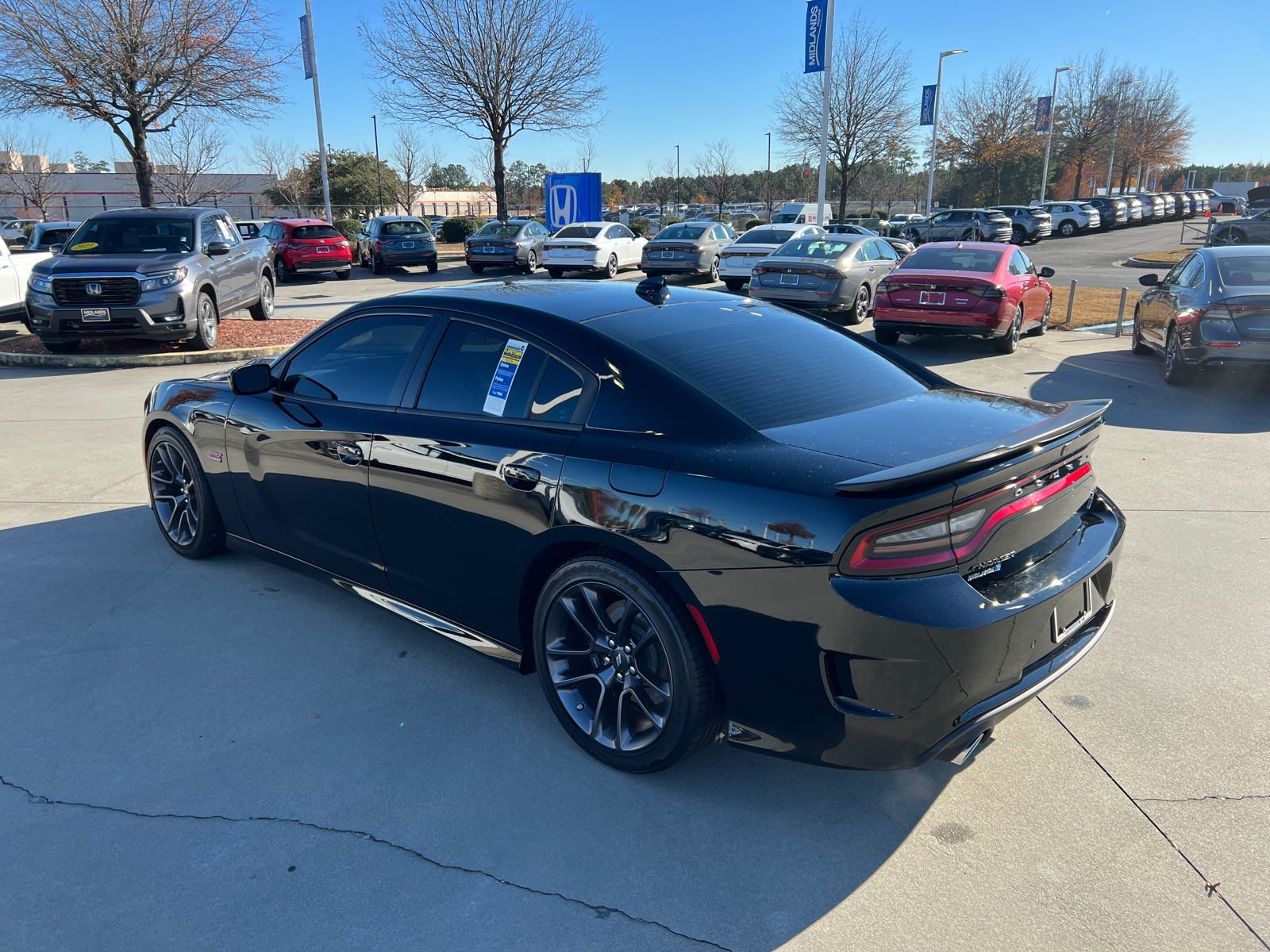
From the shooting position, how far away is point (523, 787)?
2988 millimetres

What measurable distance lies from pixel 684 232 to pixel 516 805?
21692mm

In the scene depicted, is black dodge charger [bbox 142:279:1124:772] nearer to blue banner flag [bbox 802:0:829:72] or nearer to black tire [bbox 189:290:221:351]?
black tire [bbox 189:290:221:351]

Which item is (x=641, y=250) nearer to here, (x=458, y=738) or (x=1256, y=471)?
(x=1256, y=471)

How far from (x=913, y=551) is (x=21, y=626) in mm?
4123

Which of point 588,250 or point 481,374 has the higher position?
point 588,250

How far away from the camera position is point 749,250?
18922 millimetres

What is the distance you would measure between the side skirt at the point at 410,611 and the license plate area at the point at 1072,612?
6.13 feet

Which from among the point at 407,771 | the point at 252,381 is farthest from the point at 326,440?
the point at 407,771

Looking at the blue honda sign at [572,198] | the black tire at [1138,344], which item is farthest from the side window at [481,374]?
the blue honda sign at [572,198]

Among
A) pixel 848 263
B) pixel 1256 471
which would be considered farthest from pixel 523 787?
pixel 848 263

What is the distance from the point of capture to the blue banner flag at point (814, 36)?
80.7 ft

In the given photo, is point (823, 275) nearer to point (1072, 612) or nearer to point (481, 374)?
point (481, 374)

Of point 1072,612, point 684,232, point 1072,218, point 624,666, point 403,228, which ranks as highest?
point 1072,218

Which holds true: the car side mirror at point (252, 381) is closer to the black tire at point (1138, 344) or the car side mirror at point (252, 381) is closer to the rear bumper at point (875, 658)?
the rear bumper at point (875, 658)
